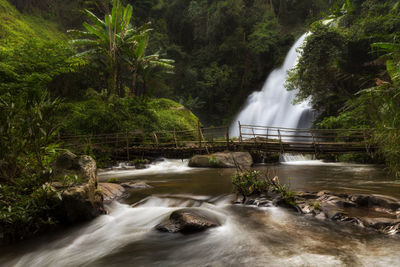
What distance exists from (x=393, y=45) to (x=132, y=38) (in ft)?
44.7

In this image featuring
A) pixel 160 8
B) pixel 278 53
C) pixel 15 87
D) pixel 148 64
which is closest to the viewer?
pixel 15 87

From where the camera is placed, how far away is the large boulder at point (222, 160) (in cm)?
1048

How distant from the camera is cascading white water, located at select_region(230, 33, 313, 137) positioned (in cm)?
1817

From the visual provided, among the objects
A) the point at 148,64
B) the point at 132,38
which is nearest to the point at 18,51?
the point at 132,38

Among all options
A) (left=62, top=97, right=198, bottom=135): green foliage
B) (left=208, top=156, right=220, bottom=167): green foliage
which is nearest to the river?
(left=208, top=156, right=220, bottom=167): green foliage

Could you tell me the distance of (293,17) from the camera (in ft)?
95.8

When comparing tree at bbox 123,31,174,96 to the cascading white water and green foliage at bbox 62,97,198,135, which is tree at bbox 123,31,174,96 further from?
the cascading white water

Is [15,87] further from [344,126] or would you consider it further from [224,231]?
[344,126]

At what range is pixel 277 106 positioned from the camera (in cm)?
2023

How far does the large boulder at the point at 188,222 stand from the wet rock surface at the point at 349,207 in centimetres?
124

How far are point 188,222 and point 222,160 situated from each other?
674 centimetres

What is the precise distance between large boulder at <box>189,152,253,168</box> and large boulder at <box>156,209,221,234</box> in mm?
6108

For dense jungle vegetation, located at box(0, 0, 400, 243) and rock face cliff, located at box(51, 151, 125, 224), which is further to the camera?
rock face cliff, located at box(51, 151, 125, 224)

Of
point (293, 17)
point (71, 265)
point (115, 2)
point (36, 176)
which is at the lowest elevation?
point (71, 265)
